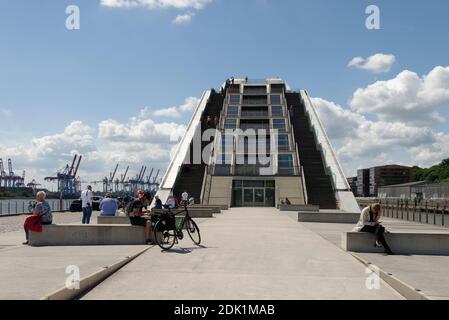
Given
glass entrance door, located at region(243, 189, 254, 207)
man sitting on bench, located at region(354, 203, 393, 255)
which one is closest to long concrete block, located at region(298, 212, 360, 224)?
man sitting on bench, located at region(354, 203, 393, 255)

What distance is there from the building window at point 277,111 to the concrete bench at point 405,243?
52110mm

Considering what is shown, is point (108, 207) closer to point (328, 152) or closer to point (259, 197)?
point (259, 197)

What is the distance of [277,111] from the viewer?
220ft

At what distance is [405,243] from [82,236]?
27.0ft

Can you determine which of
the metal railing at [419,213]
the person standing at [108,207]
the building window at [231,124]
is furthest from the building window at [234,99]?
the person standing at [108,207]

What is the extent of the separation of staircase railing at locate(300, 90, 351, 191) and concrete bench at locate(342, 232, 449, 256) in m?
30.0

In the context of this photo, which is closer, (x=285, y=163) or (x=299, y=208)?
(x=299, y=208)

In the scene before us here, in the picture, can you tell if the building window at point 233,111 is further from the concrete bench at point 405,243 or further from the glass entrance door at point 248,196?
the concrete bench at point 405,243

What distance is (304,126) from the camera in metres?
60.5

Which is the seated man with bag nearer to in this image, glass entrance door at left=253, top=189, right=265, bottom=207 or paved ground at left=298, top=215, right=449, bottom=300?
paved ground at left=298, top=215, right=449, bottom=300

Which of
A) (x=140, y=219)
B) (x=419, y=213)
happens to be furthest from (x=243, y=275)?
(x=419, y=213)

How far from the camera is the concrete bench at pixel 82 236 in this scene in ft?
45.0
